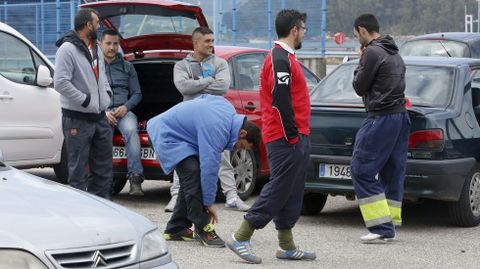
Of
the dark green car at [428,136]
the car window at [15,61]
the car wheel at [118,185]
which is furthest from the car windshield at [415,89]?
the car window at [15,61]

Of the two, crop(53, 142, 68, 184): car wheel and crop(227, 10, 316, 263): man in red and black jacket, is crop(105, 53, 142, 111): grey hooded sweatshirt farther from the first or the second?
crop(227, 10, 316, 263): man in red and black jacket

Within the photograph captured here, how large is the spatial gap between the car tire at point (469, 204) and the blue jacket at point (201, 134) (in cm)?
242

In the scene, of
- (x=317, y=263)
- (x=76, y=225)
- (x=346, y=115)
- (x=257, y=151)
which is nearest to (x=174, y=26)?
(x=257, y=151)

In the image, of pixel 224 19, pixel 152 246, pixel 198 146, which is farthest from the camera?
pixel 224 19

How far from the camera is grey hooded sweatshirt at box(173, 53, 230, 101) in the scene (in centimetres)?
1046

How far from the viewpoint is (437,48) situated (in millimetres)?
18656

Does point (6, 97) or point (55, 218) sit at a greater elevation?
point (55, 218)

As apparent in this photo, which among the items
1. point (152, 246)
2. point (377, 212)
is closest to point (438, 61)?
point (377, 212)

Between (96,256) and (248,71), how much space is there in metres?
6.99

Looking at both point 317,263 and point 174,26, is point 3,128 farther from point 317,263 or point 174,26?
point 317,263

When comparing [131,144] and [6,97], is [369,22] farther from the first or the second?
[6,97]

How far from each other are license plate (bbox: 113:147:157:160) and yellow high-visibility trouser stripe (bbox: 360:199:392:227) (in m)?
2.76

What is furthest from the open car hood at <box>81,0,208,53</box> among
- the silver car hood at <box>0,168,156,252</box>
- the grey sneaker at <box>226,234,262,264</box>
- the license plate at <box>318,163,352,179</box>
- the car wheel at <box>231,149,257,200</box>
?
the silver car hood at <box>0,168,156,252</box>

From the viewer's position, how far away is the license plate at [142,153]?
11.2 meters
